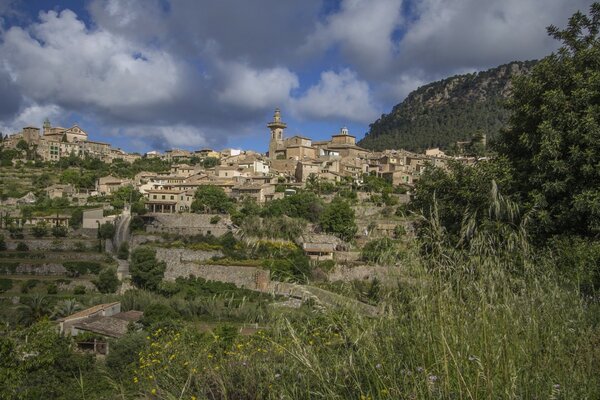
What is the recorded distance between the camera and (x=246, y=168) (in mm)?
61906

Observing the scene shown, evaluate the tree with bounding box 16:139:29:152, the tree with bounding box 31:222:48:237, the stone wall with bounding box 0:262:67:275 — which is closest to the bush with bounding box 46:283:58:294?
the stone wall with bounding box 0:262:67:275

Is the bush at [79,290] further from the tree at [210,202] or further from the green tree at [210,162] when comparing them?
the green tree at [210,162]

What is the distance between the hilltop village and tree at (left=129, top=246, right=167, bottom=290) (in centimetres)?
1449

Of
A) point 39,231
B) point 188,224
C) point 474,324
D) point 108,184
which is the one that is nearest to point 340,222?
point 188,224

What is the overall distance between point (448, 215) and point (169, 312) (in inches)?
818

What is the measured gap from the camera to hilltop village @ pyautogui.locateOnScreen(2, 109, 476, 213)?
51.6 meters

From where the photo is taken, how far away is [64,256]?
37969 mm

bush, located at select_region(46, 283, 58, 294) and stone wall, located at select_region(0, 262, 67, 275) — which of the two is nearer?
bush, located at select_region(46, 283, 58, 294)

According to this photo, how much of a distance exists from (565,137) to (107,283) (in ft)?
108

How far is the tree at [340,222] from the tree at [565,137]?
32.7 m

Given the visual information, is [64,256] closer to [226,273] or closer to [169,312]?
[226,273]

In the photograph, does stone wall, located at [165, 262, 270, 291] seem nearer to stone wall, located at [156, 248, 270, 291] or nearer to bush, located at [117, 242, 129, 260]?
stone wall, located at [156, 248, 270, 291]

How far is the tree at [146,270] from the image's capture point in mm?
34094

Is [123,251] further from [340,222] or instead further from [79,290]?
[340,222]
